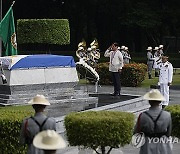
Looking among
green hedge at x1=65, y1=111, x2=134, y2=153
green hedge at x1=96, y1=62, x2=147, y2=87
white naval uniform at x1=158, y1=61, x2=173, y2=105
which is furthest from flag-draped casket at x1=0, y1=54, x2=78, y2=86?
green hedge at x1=65, y1=111, x2=134, y2=153

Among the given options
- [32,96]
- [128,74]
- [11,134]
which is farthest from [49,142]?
[128,74]

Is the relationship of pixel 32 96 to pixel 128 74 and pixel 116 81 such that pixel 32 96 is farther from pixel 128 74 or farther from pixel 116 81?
pixel 128 74

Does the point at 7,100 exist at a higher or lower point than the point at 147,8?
lower

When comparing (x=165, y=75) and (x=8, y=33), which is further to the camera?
(x=8, y=33)

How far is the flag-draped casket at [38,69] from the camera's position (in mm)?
16375

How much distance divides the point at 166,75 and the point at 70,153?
6839mm

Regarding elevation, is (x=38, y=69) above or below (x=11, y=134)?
above

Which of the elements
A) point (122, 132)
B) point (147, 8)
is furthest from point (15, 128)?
point (147, 8)

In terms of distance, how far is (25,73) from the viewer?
54.3 feet

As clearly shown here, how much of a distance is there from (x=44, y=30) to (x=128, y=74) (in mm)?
7504

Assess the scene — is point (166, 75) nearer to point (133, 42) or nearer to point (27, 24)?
point (27, 24)

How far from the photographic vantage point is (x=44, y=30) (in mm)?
30203

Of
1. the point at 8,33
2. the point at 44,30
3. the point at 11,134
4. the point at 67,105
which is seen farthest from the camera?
the point at 44,30

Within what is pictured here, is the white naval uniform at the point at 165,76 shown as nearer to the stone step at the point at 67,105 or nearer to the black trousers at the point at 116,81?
the black trousers at the point at 116,81
